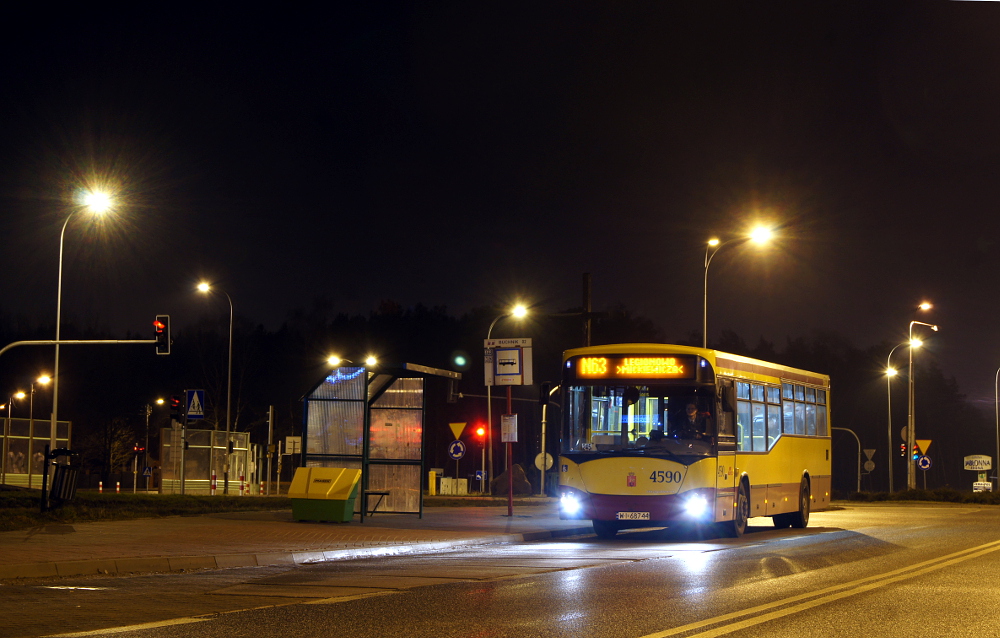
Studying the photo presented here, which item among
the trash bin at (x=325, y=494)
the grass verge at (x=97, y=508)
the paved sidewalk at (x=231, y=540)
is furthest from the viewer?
the trash bin at (x=325, y=494)

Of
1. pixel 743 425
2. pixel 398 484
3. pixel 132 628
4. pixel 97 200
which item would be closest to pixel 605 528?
pixel 743 425

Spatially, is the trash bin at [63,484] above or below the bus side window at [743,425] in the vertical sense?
below

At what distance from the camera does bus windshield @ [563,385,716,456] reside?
1960cm

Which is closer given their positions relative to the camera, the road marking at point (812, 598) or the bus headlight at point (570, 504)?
the road marking at point (812, 598)

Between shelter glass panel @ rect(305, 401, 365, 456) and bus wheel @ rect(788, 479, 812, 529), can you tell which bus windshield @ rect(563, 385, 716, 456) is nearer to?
shelter glass panel @ rect(305, 401, 365, 456)

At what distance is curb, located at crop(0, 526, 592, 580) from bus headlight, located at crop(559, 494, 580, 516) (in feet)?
7.57

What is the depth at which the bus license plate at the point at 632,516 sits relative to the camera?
1953 cm

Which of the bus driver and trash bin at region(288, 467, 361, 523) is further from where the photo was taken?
trash bin at region(288, 467, 361, 523)

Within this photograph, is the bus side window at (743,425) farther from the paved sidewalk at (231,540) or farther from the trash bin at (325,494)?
the trash bin at (325,494)

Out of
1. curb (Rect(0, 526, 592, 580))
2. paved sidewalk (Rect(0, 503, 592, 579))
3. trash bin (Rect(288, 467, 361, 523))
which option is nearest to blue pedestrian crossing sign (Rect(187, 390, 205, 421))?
paved sidewalk (Rect(0, 503, 592, 579))

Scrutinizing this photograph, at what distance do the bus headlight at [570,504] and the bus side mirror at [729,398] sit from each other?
2996 mm

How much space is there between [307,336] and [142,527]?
72.1m

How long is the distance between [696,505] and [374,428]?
6844mm

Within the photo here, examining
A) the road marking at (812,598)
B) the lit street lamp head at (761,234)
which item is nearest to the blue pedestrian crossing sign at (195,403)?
the lit street lamp head at (761,234)
